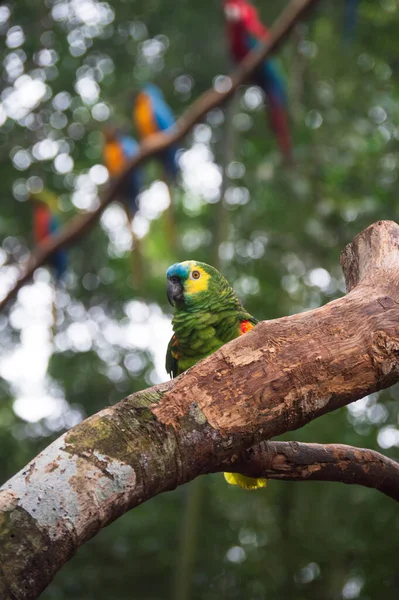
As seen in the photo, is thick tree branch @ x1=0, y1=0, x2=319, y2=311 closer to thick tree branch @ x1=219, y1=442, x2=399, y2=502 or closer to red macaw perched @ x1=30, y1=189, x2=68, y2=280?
red macaw perched @ x1=30, y1=189, x2=68, y2=280

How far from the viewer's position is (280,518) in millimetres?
4328

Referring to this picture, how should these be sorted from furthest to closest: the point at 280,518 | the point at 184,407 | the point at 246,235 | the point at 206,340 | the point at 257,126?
the point at 257,126
the point at 246,235
the point at 280,518
the point at 206,340
the point at 184,407

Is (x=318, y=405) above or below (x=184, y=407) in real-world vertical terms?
below

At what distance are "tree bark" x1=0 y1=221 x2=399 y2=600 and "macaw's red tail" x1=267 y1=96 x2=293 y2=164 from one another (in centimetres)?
296

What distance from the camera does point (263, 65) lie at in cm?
394

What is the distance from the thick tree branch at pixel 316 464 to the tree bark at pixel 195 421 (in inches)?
1.5

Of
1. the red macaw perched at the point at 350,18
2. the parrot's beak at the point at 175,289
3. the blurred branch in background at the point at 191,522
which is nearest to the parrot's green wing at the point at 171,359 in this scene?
the parrot's beak at the point at 175,289

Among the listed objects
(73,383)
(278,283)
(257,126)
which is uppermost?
(257,126)

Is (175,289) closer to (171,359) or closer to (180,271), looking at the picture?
(180,271)

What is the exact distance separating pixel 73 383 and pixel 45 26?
2460 mm

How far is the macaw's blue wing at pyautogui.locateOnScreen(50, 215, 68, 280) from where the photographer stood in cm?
416

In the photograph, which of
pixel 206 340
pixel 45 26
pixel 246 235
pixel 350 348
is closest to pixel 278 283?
pixel 246 235

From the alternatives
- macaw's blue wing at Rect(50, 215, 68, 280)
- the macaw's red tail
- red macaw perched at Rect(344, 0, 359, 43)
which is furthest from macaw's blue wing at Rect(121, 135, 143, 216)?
red macaw perched at Rect(344, 0, 359, 43)

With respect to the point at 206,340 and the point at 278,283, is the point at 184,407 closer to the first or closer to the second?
the point at 206,340
